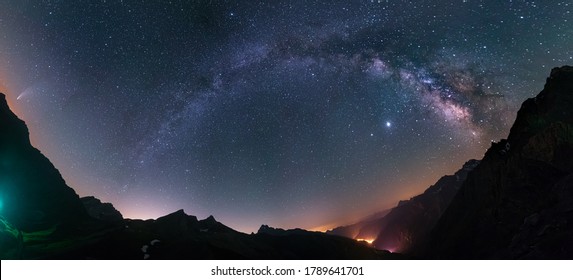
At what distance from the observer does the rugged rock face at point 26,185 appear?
127 feet

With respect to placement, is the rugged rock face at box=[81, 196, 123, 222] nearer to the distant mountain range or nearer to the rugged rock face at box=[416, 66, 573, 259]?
the distant mountain range

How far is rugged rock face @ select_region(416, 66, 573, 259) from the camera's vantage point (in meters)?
33.1

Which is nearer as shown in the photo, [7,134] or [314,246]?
[7,134]

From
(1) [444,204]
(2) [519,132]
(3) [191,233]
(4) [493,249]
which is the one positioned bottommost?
(4) [493,249]

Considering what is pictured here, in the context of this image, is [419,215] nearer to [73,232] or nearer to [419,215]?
[419,215]

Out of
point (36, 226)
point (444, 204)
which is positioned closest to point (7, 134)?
point (36, 226)

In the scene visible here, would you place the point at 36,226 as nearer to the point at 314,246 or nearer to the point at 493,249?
the point at 314,246

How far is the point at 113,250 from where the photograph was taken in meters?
35.8

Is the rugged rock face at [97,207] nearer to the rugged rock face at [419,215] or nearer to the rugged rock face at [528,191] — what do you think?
the rugged rock face at [528,191]

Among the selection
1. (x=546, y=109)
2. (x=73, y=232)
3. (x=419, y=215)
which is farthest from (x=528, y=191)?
(x=73, y=232)

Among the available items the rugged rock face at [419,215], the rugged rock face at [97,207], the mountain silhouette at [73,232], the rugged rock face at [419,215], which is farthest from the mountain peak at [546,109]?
the rugged rock face at [97,207]

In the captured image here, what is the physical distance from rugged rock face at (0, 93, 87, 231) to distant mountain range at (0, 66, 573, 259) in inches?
5.3
